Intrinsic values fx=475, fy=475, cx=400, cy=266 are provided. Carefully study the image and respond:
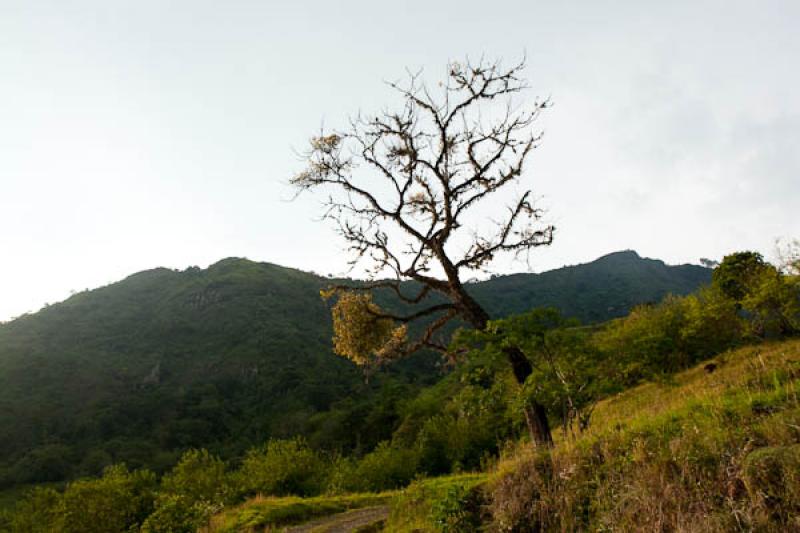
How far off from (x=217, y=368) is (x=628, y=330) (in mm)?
115383

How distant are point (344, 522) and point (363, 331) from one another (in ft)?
17.4

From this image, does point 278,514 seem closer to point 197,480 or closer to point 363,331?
point 363,331

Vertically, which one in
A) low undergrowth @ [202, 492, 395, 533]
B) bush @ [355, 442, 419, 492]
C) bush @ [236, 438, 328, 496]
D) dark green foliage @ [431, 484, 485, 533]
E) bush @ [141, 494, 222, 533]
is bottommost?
bush @ [355, 442, 419, 492]

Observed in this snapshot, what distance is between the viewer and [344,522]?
1320 centimetres

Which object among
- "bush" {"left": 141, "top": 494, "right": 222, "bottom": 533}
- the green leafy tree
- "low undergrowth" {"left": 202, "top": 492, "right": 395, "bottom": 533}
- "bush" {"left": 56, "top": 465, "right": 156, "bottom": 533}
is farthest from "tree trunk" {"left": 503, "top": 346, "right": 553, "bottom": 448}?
"bush" {"left": 56, "top": 465, "right": 156, "bottom": 533}

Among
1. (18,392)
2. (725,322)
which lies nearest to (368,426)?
(725,322)

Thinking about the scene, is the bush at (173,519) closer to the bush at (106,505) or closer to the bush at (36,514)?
the bush at (106,505)

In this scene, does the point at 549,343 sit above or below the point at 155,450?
above

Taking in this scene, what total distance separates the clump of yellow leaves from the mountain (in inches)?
2077

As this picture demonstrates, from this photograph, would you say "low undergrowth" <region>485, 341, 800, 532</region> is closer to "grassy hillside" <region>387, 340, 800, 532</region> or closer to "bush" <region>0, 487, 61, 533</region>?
"grassy hillside" <region>387, 340, 800, 532</region>

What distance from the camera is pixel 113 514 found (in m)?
18.9

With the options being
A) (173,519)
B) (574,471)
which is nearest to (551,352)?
(574,471)

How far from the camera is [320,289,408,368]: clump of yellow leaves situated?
47.1 feet

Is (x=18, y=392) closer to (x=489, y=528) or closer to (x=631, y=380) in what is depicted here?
(x=631, y=380)
